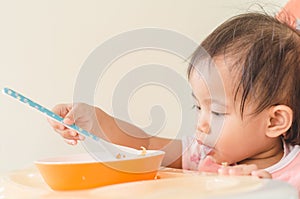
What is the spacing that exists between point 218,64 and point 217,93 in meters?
0.04

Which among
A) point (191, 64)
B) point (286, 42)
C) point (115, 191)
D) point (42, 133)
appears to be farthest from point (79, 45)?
point (115, 191)

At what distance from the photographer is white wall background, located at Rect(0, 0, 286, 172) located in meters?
1.02

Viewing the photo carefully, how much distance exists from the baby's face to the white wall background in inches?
15.6

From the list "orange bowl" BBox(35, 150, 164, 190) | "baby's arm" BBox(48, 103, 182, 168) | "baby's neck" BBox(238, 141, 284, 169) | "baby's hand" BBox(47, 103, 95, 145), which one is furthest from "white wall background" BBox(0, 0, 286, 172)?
"orange bowl" BBox(35, 150, 164, 190)

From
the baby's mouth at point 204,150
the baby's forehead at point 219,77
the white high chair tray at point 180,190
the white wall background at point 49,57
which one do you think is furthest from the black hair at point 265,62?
the white wall background at point 49,57

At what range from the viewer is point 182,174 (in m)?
0.59

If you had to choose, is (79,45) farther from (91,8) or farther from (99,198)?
(99,198)

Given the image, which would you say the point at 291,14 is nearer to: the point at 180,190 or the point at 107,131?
the point at 107,131

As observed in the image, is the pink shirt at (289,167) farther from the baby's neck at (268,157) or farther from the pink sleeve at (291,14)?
the pink sleeve at (291,14)

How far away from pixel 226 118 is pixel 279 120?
0.07 meters

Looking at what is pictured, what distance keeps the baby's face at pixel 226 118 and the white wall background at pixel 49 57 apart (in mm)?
397

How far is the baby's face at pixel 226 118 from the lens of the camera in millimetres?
708

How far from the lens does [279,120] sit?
0.71 meters

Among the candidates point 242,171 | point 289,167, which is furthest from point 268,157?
point 242,171
